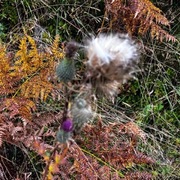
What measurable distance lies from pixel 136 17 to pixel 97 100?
631mm

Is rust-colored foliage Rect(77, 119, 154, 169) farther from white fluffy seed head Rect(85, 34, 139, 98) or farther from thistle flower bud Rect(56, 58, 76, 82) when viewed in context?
white fluffy seed head Rect(85, 34, 139, 98)

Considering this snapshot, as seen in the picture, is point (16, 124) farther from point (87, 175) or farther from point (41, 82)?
point (87, 175)

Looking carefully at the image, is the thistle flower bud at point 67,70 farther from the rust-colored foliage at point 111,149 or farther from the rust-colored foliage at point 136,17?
the rust-colored foliage at point 136,17

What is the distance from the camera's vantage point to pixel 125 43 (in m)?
1.09

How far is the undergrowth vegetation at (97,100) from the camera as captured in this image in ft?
6.52

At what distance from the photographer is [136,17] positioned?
2.48 m

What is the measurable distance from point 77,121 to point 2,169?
946mm

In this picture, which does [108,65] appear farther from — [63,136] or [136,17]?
[136,17]

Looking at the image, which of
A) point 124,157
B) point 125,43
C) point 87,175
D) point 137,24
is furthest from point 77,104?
point 137,24

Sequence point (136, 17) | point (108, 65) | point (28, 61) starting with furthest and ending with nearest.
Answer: point (136, 17) < point (28, 61) < point (108, 65)

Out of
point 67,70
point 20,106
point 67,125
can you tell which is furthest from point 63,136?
point 20,106

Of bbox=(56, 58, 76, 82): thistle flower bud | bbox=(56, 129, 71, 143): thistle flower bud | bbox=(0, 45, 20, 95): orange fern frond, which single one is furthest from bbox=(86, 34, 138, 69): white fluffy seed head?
bbox=(0, 45, 20, 95): orange fern frond

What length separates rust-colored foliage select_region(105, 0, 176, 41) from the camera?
241cm

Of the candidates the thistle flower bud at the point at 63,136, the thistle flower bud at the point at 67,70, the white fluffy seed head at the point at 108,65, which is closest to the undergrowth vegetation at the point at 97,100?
the thistle flower bud at the point at 63,136
